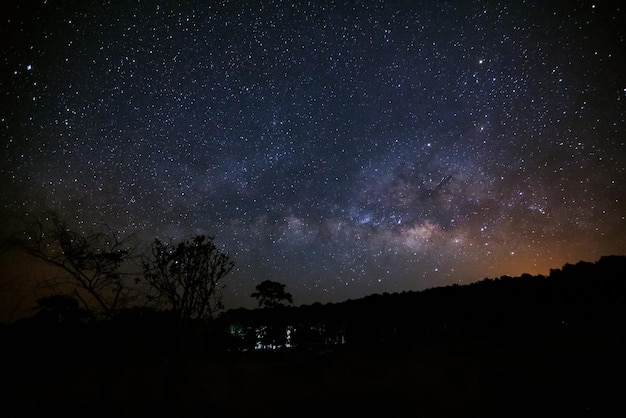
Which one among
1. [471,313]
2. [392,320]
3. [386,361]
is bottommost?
[386,361]

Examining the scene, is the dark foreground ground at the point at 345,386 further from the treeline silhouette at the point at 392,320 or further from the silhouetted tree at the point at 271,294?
the silhouetted tree at the point at 271,294

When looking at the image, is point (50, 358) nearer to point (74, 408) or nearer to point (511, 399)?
point (74, 408)

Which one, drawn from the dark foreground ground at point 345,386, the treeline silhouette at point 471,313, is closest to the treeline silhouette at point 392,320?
the treeline silhouette at point 471,313

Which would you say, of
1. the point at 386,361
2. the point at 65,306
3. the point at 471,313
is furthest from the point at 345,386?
the point at 471,313

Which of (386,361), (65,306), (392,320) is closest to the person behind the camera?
(65,306)

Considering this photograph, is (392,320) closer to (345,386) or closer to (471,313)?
(471,313)

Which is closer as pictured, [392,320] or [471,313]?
[471,313]

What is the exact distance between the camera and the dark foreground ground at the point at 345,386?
10500 mm

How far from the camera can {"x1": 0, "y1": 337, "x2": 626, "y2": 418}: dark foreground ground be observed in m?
10.5

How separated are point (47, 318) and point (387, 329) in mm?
24071

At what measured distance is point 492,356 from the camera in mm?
18688

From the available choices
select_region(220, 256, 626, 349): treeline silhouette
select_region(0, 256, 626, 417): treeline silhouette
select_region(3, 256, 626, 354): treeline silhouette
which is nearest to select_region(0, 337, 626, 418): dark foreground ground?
select_region(0, 256, 626, 417): treeline silhouette

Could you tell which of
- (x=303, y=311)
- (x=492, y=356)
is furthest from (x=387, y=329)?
(x=492, y=356)

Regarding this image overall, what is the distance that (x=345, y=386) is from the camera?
14836 mm
